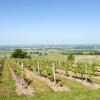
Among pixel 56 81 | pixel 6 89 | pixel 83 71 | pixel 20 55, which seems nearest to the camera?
pixel 6 89

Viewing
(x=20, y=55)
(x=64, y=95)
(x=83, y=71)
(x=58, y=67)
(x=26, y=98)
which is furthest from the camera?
(x=20, y=55)

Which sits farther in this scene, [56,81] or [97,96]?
[56,81]

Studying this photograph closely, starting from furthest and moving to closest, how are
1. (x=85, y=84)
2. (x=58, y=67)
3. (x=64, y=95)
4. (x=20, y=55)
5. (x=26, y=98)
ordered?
→ (x=20, y=55) → (x=58, y=67) → (x=85, y=84) → (x=64, y=95) → (x=26, y=98)


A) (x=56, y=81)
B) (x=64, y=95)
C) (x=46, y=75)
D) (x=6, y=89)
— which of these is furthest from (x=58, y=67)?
(x=64, y=95)

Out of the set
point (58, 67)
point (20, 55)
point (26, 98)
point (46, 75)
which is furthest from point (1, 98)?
point (20, 55)

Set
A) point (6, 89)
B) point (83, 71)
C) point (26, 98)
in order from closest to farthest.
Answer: point (26, 98) < point (6, 89) < point (83, 71)

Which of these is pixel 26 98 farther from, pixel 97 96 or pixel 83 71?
pixel 83 71

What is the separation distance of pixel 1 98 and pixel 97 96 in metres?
5.81

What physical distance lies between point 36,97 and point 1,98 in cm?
209

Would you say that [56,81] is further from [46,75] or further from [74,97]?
[74,97]

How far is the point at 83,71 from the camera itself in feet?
82.8

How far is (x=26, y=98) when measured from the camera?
13.7 m

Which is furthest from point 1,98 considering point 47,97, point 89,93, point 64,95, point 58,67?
point 58,67

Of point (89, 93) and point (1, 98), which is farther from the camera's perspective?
point (89, 93)
